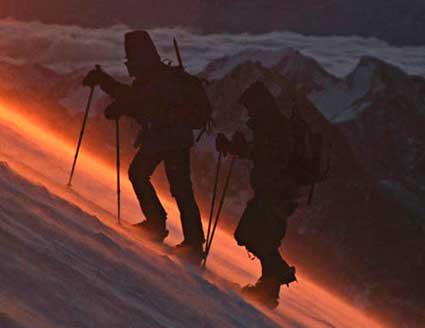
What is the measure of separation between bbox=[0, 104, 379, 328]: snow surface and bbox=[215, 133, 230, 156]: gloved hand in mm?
1044

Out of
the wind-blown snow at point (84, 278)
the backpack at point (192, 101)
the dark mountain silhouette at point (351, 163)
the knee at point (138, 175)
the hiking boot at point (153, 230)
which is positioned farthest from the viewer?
the dark mountain silhouette at point (351, 163)

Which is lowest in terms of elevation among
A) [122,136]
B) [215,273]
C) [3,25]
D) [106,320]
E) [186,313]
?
[122,136]

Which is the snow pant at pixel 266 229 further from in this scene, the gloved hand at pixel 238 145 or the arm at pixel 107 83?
the arm at pixel 107 83

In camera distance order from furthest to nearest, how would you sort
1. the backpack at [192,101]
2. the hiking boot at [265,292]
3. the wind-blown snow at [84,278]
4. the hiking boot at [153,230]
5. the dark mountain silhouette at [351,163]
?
1. the dark mountain silhouette at [351,163]
2. the hiking boot at [153,230]
3. the backpack at [192,101]
4. the hiking boot at [265,292]
5. the wind-blown snow at [84,278]

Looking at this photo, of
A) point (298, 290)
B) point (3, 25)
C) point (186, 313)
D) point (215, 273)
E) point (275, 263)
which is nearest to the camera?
point (186, 313)

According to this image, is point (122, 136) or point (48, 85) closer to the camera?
point (122, 136)

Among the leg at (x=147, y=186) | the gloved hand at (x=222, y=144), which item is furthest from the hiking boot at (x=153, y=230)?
the gloved hand at (x=222, y=144)

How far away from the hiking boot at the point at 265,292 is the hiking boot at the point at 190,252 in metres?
0.46

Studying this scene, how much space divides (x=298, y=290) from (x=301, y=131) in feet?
10.7

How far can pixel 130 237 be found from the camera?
6.06m

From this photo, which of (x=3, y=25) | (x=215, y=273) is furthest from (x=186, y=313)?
(x=3, y=25)

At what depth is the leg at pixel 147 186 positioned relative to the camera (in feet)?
23.5

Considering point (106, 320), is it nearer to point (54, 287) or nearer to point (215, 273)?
point (54, 287)

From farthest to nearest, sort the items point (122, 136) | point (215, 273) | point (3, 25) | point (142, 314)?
point (122, 136) → point (3, 25) → point (215, 273) → point (142, 314)
